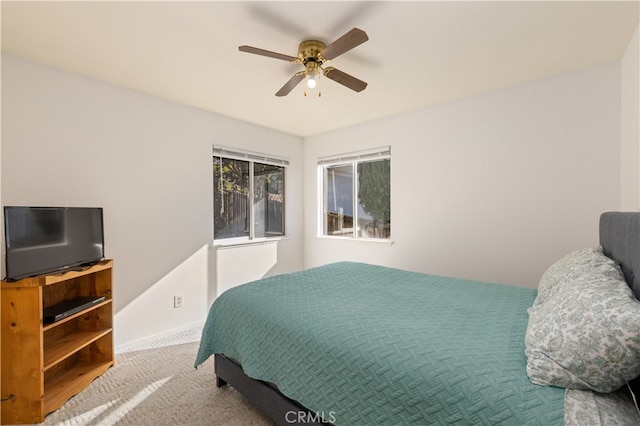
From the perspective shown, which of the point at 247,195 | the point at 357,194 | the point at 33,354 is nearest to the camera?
the point at 33,354

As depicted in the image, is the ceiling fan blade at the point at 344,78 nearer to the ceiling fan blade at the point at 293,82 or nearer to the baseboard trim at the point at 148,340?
the ceiling fan blade at the point at 293,82

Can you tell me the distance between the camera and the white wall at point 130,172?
2244 millimetres

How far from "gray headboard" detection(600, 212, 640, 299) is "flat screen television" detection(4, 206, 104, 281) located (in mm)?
3120

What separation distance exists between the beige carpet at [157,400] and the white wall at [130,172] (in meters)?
0.59

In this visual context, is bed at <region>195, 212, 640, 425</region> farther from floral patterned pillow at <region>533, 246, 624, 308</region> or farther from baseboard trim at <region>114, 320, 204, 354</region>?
baseboard trim at <region>114, 320, 204, 354</region>

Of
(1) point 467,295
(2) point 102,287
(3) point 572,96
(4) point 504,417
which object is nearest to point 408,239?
(1) point 467,295

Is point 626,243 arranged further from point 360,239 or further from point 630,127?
point 360,239

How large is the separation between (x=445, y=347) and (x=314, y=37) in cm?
194

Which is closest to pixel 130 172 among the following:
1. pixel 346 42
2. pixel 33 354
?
pixel 33 354

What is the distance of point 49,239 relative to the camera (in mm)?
1997

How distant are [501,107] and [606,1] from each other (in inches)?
48.1

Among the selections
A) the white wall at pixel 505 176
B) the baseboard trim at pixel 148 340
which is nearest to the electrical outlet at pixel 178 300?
the baseboard trim at pixel 148 340

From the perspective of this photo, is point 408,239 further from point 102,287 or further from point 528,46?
point 102,287

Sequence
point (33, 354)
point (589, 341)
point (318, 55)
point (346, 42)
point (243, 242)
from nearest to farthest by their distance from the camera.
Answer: point (589, 341)
point (346, 42)
point (33, 354)
point (318, 55)
point (243, 242)
